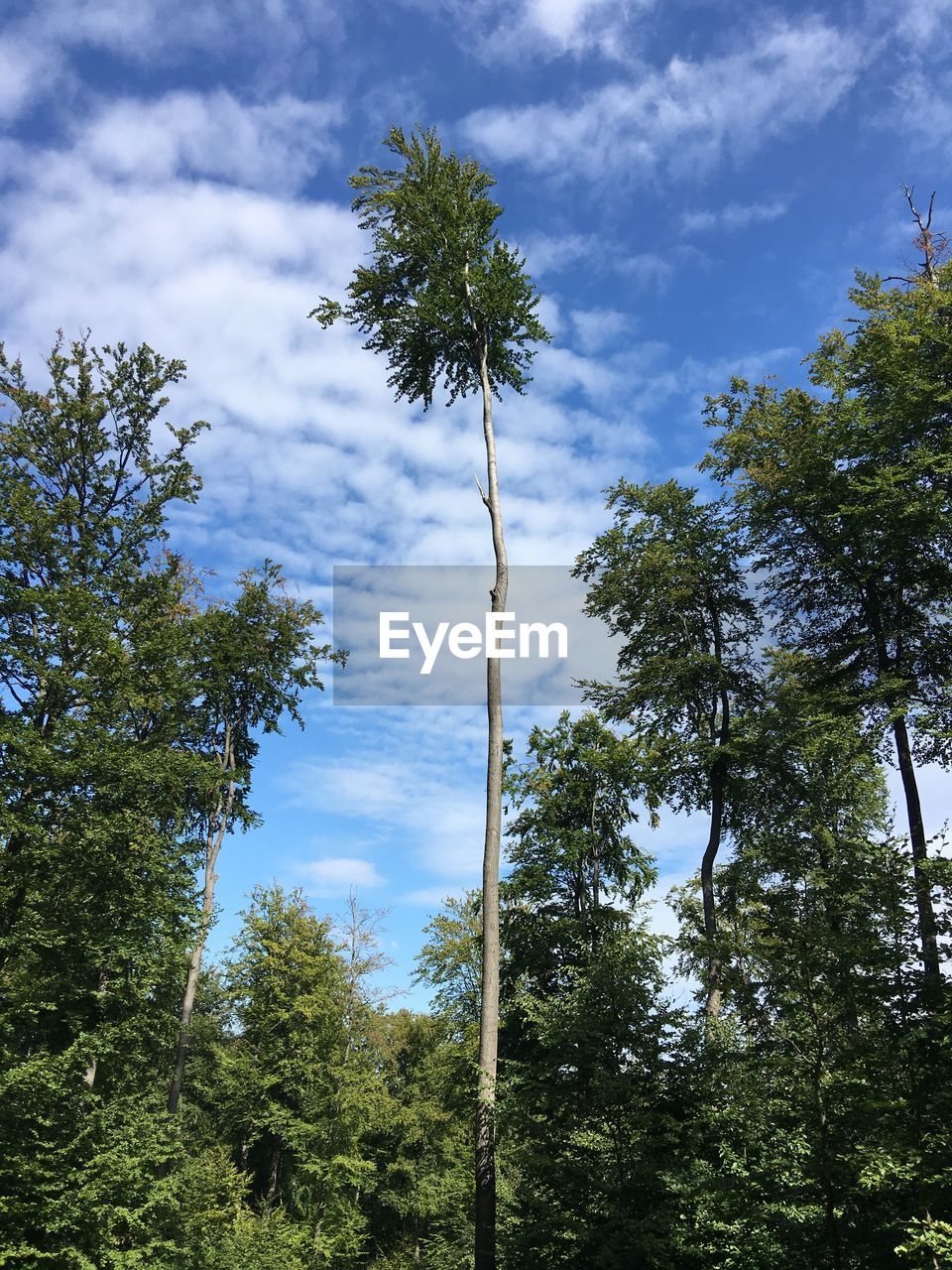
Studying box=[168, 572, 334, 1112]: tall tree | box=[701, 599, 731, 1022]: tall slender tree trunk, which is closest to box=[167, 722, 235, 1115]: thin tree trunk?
box=[168, 572, 334, 1112]: tall tree

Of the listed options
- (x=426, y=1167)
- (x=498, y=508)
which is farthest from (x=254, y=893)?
(x=498, y=508)

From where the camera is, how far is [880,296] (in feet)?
64.4

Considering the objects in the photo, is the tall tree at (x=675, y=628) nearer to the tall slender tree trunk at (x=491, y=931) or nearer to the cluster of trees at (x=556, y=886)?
the cluster of trees at (x=556, y=886)

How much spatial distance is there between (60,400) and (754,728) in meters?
17.1

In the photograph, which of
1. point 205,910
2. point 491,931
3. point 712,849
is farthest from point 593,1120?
point 205,910

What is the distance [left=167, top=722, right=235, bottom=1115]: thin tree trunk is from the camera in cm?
2006

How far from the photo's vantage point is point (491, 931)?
11359mm

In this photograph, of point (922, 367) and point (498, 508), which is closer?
point (498, 508)

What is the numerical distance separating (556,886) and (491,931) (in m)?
11.6

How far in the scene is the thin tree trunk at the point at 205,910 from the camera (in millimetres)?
20062

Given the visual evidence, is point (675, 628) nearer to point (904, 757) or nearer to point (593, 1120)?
point (904, 757)

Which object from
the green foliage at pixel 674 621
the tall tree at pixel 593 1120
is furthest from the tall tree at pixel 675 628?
the tall tree at pixel 593 1120

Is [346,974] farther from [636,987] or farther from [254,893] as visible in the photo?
[636,987]

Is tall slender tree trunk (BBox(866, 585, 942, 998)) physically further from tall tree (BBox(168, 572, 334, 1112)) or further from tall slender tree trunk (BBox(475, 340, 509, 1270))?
tall tree (BBox(168, 572, 334, 1112))
